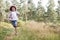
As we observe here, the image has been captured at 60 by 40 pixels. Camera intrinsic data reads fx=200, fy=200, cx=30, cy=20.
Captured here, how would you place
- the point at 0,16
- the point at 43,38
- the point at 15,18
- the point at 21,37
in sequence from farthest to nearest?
the point at 0,16
the point at 15,18
the point at 21,37
the point at 43,38

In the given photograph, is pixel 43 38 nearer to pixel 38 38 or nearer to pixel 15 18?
pixel 38 38

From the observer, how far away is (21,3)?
44094 mm

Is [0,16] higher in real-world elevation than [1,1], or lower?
lower

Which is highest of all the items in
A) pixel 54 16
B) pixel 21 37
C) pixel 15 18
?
pixel 15 18

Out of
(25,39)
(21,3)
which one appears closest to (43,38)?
(25,39)

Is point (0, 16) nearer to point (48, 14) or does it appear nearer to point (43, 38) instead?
point (43, 38)

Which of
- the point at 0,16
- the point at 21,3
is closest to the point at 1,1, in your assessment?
the point at 0,16

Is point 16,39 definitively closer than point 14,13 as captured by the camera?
Yes

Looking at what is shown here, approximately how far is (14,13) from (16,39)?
5.27 feet

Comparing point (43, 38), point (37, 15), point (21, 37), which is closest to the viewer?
point (43, 38)

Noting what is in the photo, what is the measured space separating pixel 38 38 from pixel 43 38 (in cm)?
18

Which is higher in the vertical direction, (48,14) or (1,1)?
(1,1)

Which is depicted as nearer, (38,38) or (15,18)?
(38,38)

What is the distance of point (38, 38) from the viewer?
247 inches
